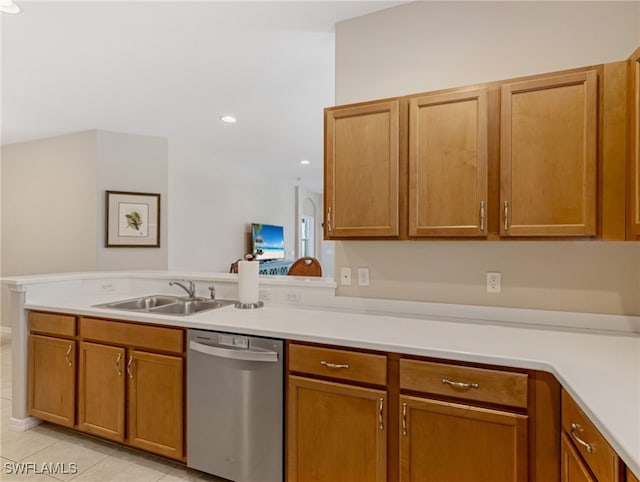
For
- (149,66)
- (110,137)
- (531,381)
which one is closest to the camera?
(531,381)

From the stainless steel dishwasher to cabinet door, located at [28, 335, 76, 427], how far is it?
1.00 meters

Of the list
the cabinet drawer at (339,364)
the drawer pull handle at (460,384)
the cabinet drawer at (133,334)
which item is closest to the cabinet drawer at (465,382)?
the drawer pull handle at (460,384)

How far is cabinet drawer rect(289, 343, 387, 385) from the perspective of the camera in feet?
Answer: 5.10

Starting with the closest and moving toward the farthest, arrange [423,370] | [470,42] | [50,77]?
[423,370], [470,42], [50,77]

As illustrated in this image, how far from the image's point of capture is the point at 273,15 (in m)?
2.11

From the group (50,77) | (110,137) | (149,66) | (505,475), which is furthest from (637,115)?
(110,137)

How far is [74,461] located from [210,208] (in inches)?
139

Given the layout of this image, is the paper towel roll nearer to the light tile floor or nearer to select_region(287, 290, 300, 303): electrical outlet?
select_region(287, 290, 300, 303): electrical outlet

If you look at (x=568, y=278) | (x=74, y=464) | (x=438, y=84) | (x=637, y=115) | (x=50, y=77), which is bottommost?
(x=74, y=464)

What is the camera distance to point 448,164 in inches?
68.4

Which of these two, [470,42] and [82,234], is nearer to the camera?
[470,42]

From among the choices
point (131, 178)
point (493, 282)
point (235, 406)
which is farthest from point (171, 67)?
point (493, 282)

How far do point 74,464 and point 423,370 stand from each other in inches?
85.6

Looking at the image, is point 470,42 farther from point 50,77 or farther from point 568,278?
point 50,77
